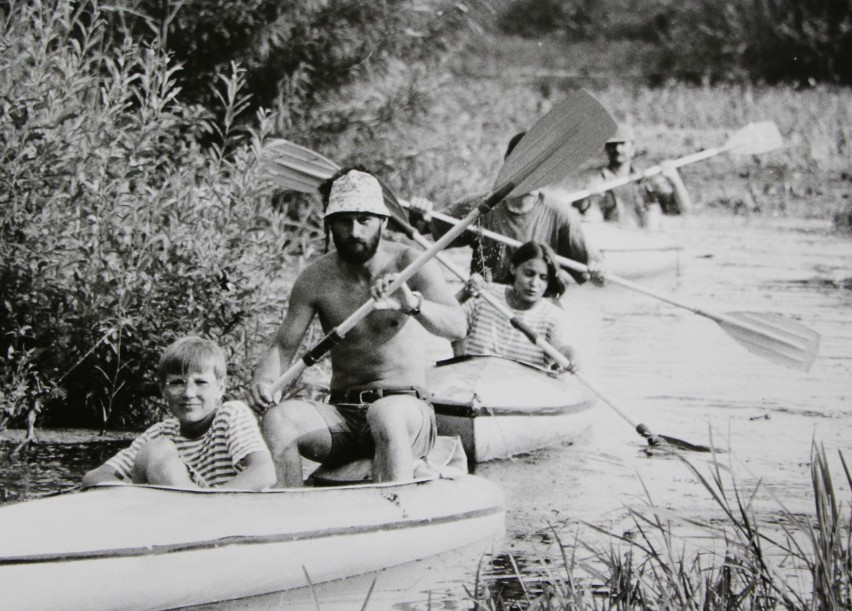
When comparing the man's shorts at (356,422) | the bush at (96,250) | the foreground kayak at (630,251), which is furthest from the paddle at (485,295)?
the foreground kayak at (630,251)

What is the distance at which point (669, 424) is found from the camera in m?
7.71

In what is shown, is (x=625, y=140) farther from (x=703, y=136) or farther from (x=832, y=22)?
(x=832, y=22)

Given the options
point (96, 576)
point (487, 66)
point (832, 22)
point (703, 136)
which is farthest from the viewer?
point (487, 66)

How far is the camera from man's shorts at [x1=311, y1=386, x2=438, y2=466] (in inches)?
209

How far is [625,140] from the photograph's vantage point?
11828mm

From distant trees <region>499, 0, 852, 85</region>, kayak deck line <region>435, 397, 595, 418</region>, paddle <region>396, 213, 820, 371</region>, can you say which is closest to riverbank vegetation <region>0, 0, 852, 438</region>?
kayak deck line <region>435, 397, 595, 418</region>

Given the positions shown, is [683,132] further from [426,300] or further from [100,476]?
[100,476]

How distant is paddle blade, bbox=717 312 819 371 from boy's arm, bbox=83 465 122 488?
3475 mm

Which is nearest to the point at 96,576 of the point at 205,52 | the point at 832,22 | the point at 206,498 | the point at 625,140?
the point at 206,498

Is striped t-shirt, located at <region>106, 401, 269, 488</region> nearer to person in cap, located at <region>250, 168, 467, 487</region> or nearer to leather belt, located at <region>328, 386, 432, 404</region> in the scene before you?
person in cap, located at <region>250, 168, 467, 487</region>

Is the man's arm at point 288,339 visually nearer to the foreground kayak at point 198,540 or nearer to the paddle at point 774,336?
the foreground kayak at point 198,540

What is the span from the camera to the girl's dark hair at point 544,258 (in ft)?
23.5

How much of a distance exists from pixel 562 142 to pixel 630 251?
22.6 feet

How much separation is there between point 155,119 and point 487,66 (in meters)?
26.2
